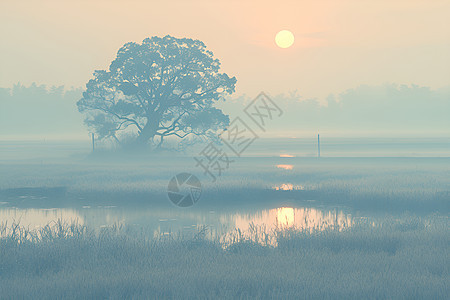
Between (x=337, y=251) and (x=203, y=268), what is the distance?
3.44 m

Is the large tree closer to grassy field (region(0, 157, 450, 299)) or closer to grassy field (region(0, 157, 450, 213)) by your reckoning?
grassy field (region(0, 157, 450, 213))

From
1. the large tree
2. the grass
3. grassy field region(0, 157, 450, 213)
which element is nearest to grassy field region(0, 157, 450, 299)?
the grass

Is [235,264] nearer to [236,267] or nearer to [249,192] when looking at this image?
[236,267]

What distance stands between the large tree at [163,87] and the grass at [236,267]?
37043mm

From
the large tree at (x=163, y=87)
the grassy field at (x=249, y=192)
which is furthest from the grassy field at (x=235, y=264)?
the large tree at (x=163, y=87)

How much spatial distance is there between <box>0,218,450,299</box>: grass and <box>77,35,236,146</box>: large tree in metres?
37.0

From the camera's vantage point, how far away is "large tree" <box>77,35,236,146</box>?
4922cm

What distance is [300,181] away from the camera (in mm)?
29062

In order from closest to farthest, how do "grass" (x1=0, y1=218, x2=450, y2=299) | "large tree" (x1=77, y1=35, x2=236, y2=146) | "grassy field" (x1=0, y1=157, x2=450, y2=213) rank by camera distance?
"grass" (x1=0, y1=218, x2=450, y2=299) → "grassy field" (x1=0, y1=157, x2=450, y2=213) → "large tree" (x1=77, y1=35, x2=236, y2=146)

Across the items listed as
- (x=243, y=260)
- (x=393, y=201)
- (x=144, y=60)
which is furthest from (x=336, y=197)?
(x=144, y=60)

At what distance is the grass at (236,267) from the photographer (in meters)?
8.84

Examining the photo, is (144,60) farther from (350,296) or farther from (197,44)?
(350,296)

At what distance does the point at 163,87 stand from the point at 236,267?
4062cm

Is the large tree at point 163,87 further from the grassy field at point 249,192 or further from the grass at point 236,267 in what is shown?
the grass at point 236,267
